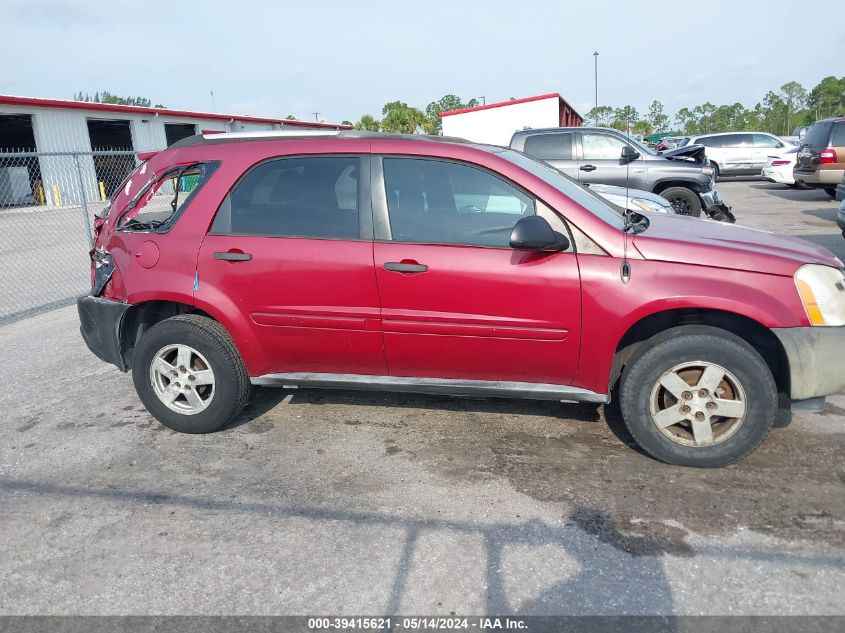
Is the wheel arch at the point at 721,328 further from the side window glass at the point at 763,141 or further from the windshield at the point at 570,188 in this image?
the side window glass at the point at 763,141

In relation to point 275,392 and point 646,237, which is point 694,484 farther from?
point 275,392

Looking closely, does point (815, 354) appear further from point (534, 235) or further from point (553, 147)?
point (553, 147)

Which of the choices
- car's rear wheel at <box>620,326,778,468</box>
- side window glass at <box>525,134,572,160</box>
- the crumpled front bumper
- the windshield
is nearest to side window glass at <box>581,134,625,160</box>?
side window glass at <box>525,134,572,160</box>

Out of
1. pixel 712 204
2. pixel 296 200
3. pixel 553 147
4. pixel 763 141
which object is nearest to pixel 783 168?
pixel 763 141

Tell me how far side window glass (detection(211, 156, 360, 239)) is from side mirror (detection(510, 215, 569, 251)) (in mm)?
929

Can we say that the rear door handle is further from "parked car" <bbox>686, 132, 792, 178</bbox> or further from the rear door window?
the rear door window

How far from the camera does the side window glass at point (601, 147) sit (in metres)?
11.6

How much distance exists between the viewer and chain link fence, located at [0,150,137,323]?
902 centimetres

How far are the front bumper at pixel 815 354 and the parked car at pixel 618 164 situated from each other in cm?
821

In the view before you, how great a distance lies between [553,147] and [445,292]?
8.72m

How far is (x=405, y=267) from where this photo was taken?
3.73m

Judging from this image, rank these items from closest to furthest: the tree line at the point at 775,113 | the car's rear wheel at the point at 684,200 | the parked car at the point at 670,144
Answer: the car's rear wheel at the point at 684,200, the parked car at the point at 670,144, the tree line at the point at 775,113

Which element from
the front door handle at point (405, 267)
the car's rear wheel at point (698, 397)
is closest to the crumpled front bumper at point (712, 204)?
the car's rear wheel at point (698, 397)

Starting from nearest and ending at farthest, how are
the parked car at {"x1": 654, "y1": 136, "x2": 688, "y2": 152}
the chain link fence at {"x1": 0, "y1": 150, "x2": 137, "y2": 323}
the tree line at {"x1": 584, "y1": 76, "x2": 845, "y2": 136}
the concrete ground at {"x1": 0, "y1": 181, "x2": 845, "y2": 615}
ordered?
the concrete ground at {"x1": 0, "y1": 181, "x2": 845, "y2": 615}
the chain link fence at {"x1": 0, "y1": 150, "x2": 137, "y2": 323}
the parked car at {"x1": 654, "y1": 136, "x2": 688, "y2": 152}
the tree line at {"x1": 584, "y1": 76, "x2": 845, "y2": 136}
